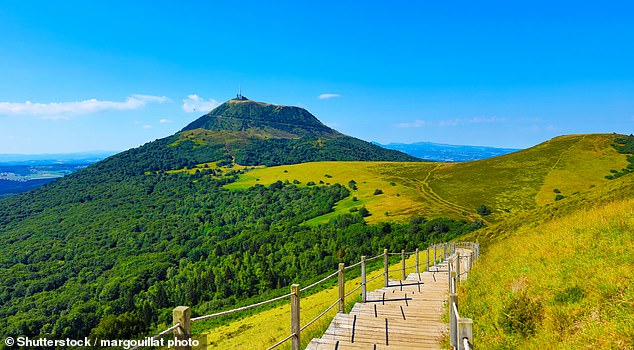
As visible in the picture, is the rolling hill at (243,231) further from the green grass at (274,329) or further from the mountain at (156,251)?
the green grass at (274,329)

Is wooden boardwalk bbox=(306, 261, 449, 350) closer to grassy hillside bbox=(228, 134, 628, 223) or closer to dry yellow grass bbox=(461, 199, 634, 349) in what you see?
dry yellow grass bbox=(461, 199, 634, 349)

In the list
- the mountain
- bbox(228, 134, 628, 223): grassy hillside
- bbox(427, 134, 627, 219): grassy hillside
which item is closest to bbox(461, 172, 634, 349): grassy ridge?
the mountain

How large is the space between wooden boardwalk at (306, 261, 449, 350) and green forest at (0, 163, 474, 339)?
4581cm

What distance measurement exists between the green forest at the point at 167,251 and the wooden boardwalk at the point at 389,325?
4581cm

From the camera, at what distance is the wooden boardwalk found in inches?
276

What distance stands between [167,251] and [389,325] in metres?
121

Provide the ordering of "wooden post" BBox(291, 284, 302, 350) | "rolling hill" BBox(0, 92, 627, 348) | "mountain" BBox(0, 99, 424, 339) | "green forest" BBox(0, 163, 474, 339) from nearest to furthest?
"wooden post" BBox(291, 284, 302, 350) → "green forest" BBox(0, 163, 474, 339) → "mountain" BBox(0, 99, 424, 339) → "rolling hill" BBox(0, 92, 627, 348)

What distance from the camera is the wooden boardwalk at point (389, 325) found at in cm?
701

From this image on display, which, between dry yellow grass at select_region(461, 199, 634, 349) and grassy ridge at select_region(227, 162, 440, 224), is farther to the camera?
grassy ridge at select_region(227, 162, 440, 224)

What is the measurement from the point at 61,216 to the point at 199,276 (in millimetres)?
115049

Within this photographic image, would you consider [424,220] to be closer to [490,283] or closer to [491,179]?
[491,179]

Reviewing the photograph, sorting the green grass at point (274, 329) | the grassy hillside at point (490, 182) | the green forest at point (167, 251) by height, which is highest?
the grassy hillside at point (490, 182)

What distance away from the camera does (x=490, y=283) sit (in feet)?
29.1

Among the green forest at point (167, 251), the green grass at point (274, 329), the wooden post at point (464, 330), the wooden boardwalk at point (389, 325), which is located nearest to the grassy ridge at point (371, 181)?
the green forest at point (167, 251)
